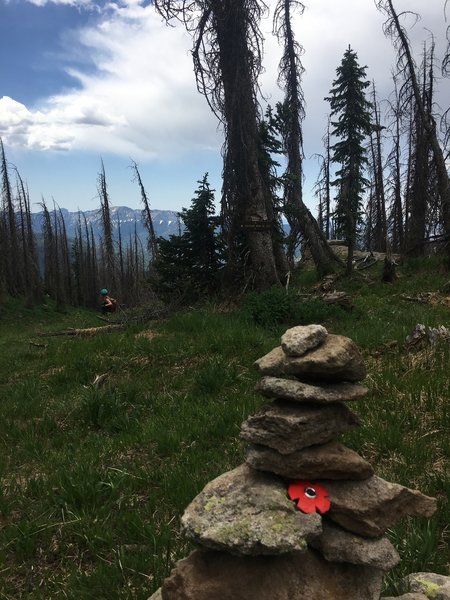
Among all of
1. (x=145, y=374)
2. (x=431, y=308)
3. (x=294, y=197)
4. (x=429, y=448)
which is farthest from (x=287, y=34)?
(x=429, y=448)

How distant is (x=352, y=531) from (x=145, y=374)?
17.7ft

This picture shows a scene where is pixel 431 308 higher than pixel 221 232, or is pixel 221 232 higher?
pixel 221 232

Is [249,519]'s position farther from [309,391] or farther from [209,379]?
[209,379]

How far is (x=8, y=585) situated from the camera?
3096 mm

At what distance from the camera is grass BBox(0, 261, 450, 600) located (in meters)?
3.20

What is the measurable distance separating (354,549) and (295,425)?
2.23 ft

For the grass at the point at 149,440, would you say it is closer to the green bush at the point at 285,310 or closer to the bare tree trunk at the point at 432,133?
the green bush at the point at 285,310

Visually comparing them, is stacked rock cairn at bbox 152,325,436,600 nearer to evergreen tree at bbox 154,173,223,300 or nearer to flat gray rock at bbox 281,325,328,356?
flat gray rock at bbox 281,325,328,356

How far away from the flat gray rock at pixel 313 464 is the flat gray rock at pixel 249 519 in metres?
0.10

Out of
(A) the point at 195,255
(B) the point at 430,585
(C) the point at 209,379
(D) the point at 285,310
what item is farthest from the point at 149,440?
(A) the point at 195,255

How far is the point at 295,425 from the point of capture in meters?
2.52

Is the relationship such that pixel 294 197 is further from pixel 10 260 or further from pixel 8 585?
pixel 10 260

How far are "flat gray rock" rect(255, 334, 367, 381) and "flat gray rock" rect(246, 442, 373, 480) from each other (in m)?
0.45

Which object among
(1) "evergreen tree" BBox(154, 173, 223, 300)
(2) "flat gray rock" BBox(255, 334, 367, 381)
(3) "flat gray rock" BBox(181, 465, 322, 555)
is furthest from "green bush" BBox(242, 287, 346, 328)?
(3) "flat gray rock" BBox(181, 465, 322, 555)
